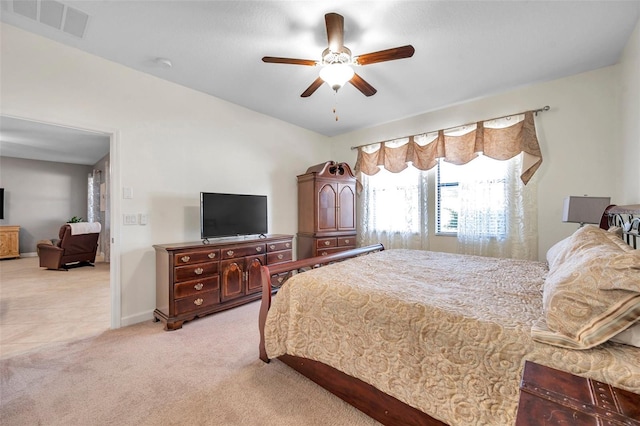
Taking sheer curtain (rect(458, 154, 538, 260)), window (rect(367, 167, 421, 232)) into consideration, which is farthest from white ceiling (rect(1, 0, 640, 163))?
window (rect(367, 167, 421, 232))

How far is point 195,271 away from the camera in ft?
8.99

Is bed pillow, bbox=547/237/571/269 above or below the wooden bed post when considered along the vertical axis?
above

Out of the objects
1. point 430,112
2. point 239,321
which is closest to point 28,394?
point 239,321

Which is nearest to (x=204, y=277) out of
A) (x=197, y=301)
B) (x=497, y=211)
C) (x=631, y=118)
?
(x=197, y=301)

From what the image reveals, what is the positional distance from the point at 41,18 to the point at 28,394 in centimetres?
280

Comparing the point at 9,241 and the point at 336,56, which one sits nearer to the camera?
the point at 336,56

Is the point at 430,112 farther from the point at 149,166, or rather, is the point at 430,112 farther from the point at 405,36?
the point at 149,166

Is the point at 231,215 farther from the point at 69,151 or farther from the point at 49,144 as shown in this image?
the point at 69,151

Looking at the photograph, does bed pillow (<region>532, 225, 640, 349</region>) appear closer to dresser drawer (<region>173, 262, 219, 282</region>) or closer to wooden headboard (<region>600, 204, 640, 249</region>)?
wooden headboard (<region>600, 204, 640, 249</region>)

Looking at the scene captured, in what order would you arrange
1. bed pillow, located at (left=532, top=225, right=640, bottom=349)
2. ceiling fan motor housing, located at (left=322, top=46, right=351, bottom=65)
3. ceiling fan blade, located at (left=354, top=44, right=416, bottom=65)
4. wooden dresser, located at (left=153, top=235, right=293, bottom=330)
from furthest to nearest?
wooden dresser, located at (left=153, top=235, right=293, bottom=330) < ceiling fan motor housing, located at (left=322, top=46, right=351, bottom=65) < ceiling fan blade, located at (left=354, top=44, right=416, bottom=65) < bed pillow, located at (left=532, top=225, right=640, bottom=349)

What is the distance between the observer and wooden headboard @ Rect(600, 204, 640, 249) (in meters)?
1.74

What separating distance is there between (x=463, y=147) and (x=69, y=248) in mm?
7573

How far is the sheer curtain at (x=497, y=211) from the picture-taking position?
10.0ft

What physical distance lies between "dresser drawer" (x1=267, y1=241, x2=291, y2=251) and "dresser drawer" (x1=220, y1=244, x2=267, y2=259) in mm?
91
